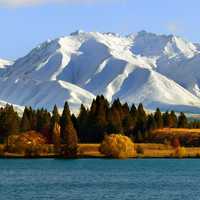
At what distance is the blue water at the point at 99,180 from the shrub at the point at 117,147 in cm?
934

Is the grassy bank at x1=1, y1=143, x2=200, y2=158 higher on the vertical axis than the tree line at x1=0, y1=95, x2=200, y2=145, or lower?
lower

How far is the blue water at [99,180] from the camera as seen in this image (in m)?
88.4

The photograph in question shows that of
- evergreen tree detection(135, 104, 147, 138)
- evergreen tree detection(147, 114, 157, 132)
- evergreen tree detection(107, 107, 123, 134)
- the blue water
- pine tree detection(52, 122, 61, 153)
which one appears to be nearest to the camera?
the blue water

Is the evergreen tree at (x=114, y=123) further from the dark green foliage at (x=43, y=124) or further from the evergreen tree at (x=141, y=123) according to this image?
the dark green foliage at (x=43, y=124)

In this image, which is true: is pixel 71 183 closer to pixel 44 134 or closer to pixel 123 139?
pixel 123 139

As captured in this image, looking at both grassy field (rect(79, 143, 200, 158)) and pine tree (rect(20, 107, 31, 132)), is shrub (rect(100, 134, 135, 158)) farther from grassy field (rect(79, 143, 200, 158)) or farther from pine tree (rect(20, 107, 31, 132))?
pine tree (rect(20, 107, 31, 132))

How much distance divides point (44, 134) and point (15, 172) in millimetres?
55579

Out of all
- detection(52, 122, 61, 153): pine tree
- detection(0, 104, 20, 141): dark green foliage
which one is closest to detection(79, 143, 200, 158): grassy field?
detection(52, 122, 61, 153): pine tree

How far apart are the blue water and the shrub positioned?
30.6 ft

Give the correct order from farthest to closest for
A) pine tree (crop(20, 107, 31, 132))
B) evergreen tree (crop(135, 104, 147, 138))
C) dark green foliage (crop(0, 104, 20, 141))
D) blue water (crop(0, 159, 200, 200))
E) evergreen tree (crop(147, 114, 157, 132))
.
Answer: evergreen tree (crop(147, 114, 157, 132))
evergreen tree (crop(135, 104, 147, 138))
pine tree (crop(20, 107, 31, 132))
dark green foliage (crop(0, 104, 20, 141))
blue water (crop(0, 159, 200, 200))

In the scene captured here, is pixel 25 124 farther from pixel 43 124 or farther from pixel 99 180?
pixel 99 180

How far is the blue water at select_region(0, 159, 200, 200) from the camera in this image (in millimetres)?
88375

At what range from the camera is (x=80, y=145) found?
167 meters

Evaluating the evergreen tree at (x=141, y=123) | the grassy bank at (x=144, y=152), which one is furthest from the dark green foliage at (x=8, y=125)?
the evergreen tree at (x=141, y=123)
